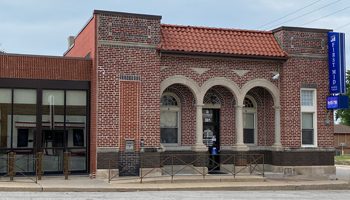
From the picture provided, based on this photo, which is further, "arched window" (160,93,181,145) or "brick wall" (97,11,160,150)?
"arched window" (160,93,181,145)

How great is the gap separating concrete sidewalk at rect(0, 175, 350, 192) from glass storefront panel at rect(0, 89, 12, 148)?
5.03ft

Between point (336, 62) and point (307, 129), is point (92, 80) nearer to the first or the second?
point (307, 129)

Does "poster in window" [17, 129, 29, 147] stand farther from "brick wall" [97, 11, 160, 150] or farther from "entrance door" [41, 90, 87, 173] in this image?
"brick wall" [97, 11, 160, 150]

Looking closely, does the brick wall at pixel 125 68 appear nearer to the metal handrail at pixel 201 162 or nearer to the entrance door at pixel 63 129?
the metal handrail at pixel 201 162

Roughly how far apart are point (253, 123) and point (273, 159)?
197 centimetres

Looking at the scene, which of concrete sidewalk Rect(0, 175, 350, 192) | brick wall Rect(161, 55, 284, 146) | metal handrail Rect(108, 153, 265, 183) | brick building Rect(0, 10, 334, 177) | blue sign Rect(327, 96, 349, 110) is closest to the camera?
concrete sidewalk Rect(0, 175, 350, 192)

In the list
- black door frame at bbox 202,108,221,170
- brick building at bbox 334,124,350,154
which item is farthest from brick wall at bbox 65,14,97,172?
brick building at bbox 334,124,350,154

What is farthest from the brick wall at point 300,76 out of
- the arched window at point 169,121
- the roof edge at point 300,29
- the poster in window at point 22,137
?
the poster in window at point 22,137

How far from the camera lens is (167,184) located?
790 inches

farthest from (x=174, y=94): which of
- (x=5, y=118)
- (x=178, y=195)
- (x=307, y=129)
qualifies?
(x=178, y=195)

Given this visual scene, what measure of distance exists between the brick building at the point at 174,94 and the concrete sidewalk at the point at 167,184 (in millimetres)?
1521

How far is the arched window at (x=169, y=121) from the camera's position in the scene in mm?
23844

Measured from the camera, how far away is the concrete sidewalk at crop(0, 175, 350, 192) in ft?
59.9

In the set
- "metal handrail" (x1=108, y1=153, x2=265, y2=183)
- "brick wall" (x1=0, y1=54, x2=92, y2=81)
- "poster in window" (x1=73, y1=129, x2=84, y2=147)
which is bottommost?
"metal handrail" (x1=108, y1=153, x2=265, y2=183)
